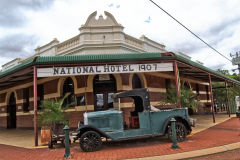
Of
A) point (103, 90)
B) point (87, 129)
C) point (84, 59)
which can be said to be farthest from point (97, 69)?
point (103, 90)

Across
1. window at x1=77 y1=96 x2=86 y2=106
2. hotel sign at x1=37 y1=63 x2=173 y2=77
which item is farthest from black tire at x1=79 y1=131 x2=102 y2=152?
window at x1=77 y1=96 x2=86 y2=106

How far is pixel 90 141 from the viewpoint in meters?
6.26

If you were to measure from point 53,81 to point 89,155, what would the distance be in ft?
28.6

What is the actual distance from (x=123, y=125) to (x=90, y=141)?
133cm

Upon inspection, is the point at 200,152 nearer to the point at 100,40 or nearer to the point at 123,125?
the point at 123,125

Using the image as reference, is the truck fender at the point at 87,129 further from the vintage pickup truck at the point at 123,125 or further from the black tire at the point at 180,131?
the black tire at the point at 180,131

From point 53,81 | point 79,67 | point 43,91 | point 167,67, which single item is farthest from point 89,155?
point 43,91

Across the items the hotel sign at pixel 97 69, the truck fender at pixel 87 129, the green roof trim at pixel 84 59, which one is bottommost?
the truck fender at pixel 87 129

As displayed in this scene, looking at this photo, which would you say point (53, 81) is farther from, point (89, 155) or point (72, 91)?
point (89, 155)

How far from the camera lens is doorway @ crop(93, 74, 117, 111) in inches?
459

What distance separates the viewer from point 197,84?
20094 millimetres

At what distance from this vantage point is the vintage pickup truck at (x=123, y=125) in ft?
20.6

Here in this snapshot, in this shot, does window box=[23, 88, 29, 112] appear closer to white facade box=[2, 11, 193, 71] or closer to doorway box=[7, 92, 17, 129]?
doorway box=[7, 92, 17, 129]

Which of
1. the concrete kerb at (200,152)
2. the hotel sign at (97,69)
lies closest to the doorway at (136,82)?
the hotel sign at (97,69)
